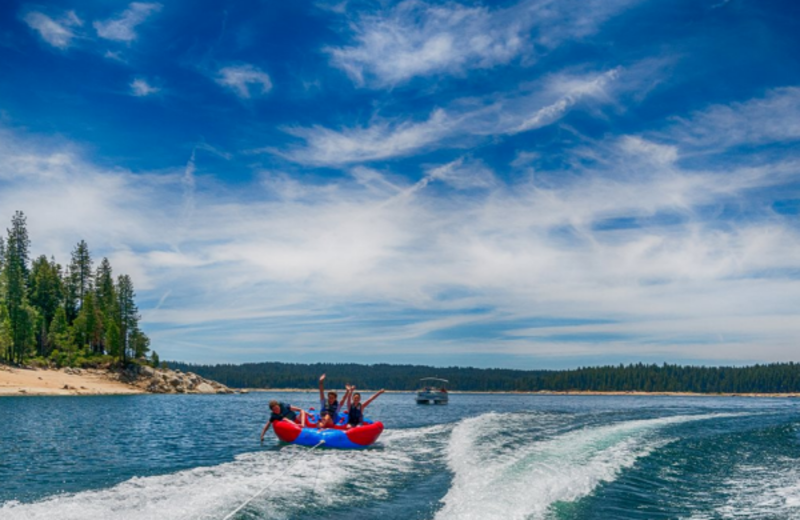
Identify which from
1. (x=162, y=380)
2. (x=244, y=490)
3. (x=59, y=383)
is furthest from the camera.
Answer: (x=162, y=380)

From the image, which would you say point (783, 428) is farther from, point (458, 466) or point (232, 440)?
point (232, 440)

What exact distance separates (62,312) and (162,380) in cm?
2102

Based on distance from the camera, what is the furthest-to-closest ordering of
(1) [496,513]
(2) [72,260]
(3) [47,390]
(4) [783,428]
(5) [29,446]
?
(2) [72,260] → (3) [47,390] → (4) [783,428] → (5) [29,446] → (1) [496,513]

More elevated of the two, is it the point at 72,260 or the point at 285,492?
the point at 72,260

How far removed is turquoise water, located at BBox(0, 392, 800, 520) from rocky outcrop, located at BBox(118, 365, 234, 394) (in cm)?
7124

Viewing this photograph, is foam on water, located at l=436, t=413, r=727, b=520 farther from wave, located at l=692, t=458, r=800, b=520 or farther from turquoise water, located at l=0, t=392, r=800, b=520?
wave, located at l=692, t=458, r=800, b=520

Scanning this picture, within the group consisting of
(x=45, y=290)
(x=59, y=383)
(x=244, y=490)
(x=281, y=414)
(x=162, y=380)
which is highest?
(x=45, y=290)

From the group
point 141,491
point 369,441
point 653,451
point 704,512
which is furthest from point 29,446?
point 653,451

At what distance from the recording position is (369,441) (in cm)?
2623

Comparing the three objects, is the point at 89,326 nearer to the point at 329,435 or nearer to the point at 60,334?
the point at 60,334

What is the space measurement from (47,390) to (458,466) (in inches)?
2755

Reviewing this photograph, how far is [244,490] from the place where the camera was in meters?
15.6

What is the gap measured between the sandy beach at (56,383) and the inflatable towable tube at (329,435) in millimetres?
55221

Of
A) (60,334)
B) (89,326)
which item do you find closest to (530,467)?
(60,334)
